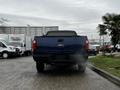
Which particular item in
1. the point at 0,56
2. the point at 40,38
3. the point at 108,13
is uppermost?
the point at 108,13

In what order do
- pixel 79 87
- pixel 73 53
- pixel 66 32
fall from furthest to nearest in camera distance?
pixel 66 32
pixel 73 53
pixel 79 87

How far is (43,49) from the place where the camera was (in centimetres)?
1456

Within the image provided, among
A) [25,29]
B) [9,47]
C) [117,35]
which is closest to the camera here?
[9,47]

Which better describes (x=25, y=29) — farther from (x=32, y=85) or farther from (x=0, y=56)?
(x=32, y=85)

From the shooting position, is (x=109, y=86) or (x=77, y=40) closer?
(x=109, y=86)

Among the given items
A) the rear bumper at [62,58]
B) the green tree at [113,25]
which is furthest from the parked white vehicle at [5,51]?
the rear bumper at [62,58]

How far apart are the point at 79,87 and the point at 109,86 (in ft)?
3.58

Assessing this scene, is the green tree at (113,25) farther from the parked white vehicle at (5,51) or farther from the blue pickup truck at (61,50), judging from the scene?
the blue pickup truck at (61,50)

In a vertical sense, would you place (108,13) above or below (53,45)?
above

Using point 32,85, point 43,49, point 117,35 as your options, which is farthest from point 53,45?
point 117,35

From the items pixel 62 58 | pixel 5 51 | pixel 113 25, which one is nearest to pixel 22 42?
pixel 5 51

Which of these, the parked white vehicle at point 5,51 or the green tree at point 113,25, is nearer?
the parked white vehicle at point 5,51

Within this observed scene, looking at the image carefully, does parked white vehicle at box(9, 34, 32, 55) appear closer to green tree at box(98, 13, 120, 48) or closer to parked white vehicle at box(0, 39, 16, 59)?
parked white vehicle at box(0, 39, 16, 59)

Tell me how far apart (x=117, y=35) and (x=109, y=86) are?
26468 mm
